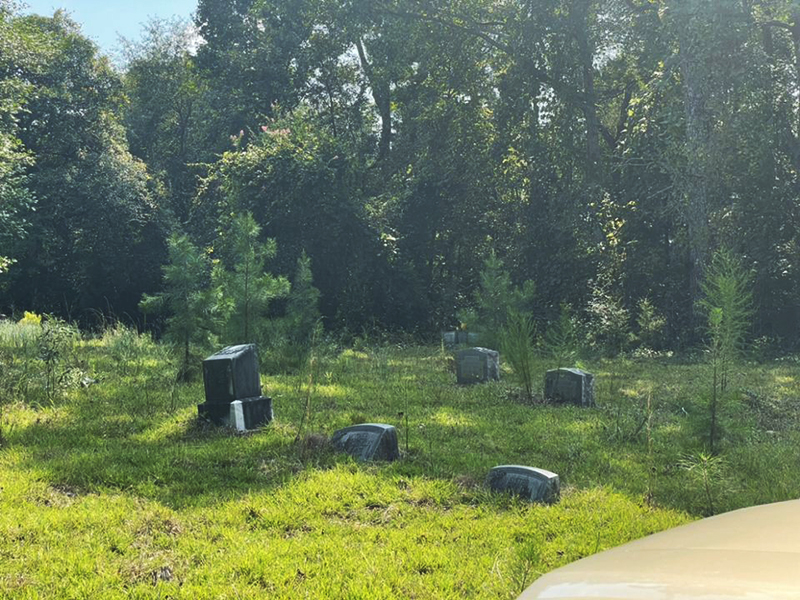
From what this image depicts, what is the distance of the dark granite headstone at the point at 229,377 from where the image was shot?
6.68m

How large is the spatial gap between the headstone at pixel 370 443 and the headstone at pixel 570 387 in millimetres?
3588

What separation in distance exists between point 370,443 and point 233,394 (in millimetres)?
1689

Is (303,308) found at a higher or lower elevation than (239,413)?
higher

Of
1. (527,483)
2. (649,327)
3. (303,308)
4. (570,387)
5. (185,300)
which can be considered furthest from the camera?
(649,327)

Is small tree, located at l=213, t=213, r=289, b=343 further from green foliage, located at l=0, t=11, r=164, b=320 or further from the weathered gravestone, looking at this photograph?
green foliage, located at l=0, t=11, r=164, b=320

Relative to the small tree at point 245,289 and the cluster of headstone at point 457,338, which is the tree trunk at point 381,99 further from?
the small tree at point 245,289

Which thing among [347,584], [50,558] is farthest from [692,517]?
[50,558]

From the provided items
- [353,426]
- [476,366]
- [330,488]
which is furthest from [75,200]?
[330,488]

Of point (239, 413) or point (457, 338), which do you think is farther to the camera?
point (457, 338)

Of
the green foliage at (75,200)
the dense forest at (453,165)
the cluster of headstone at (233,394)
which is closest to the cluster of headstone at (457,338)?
the dense forest at (453,165)

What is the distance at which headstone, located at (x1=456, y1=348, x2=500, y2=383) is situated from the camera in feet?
33.7

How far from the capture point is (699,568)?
1767mm

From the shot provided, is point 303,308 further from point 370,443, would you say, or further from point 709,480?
point 709,480

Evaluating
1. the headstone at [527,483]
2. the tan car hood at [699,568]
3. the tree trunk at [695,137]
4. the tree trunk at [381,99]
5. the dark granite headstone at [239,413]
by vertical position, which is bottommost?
the headstone at [527,483]
